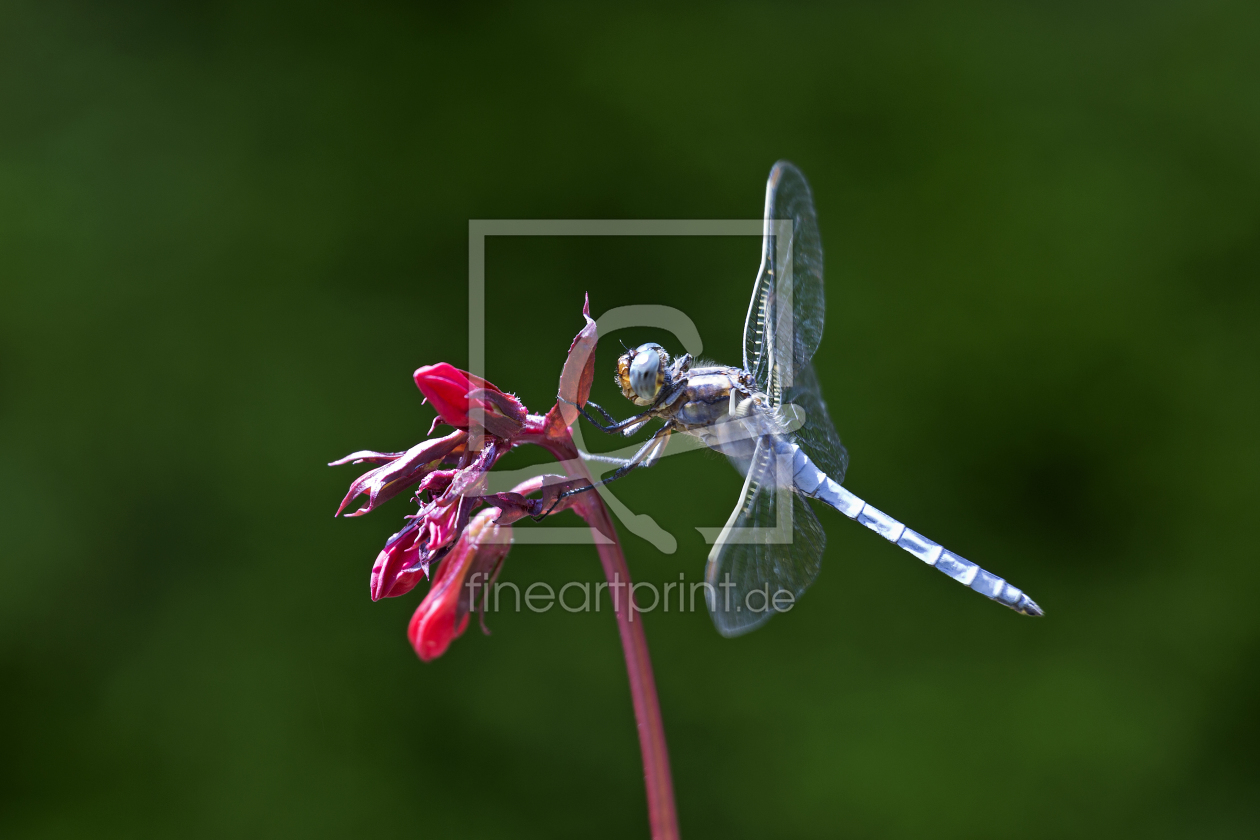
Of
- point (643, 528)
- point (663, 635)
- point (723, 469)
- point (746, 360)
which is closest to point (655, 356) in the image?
point (746, 360)

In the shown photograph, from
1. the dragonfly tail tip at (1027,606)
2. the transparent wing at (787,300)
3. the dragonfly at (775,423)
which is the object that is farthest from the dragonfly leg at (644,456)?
the dragonfly tail tip at (1027,606)

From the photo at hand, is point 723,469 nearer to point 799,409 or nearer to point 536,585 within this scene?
point 536,585

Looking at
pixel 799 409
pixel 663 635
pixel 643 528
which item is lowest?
pixel 663 635

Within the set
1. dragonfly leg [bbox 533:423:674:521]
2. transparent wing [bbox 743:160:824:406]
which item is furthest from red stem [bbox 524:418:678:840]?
transparent wing [bbox 743:160:824:406]

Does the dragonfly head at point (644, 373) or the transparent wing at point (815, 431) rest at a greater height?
the dragonfly head at point (644, 373)

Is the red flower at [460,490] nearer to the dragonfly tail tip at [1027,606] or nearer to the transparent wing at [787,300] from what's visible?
the transparent wing at [787,300]

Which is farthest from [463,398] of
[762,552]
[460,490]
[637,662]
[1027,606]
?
[1027,606]

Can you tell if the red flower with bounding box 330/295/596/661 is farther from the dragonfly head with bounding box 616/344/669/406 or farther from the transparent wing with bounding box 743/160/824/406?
the transparent wing with bounding box 743/160/824/406
